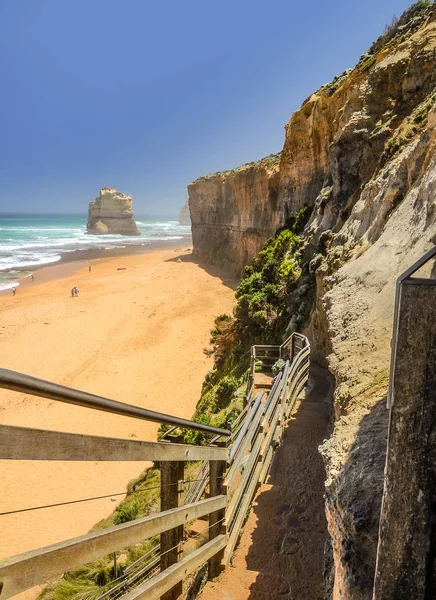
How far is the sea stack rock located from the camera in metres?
101

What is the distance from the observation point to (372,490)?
2.34 metres

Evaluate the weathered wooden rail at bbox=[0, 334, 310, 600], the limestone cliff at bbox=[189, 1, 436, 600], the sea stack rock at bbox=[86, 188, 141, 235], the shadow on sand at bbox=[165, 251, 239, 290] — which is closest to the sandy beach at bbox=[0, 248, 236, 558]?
the shadow on sand at bbox=[165, 251, 239, 290]

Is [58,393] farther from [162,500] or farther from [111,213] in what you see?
[111,213]

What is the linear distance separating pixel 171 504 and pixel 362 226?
857 cm

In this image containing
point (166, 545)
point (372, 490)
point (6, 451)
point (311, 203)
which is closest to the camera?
point (6, 451)

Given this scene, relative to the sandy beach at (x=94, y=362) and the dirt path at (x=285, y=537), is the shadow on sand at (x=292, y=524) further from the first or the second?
the sandy beach at (x=94, y=362)

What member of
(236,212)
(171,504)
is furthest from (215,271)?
(171,504)

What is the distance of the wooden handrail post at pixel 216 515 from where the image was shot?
3.72 meters

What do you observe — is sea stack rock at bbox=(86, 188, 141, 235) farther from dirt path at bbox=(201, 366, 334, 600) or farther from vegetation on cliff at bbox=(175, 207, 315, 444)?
dirt path at bbox=(201, 366, 334, 600)

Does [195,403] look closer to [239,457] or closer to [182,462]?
[239,457]

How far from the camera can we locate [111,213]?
334 feet

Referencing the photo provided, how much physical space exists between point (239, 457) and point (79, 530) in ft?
20.5

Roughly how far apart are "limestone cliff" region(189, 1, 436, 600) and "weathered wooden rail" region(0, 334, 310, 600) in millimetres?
1068

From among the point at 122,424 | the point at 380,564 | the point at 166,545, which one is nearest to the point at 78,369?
the point at 122,424
